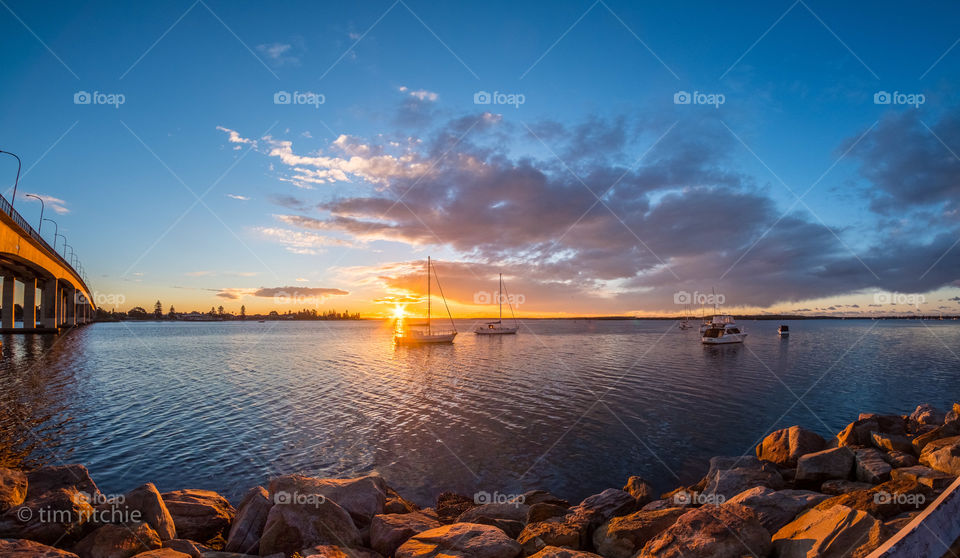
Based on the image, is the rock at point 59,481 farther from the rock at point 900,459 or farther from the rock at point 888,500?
the rock at point 900,459

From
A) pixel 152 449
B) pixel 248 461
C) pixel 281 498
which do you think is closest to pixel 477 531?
pixel 281 498

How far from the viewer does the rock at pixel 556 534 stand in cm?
812

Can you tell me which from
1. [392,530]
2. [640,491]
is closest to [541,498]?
[640,491]

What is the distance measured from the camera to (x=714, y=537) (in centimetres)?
682

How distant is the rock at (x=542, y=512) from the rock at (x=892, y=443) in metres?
10.5

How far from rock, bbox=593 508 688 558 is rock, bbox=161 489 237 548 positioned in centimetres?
783

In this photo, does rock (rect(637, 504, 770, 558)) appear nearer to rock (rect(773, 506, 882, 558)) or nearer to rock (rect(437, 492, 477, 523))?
rock (rect(773, 506, 882, 558))

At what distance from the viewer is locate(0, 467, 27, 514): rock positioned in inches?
316

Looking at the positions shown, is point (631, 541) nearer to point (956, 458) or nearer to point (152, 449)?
point (956, 458)

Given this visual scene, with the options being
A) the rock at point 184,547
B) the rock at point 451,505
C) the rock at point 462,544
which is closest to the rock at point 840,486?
the rock at point 462,544

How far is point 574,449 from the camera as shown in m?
16.8

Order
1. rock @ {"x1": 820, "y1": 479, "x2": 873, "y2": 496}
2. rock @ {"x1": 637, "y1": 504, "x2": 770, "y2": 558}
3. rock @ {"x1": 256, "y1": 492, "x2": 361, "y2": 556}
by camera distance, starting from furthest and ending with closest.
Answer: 1. rock @ {"x1": 820, "y1": 479, "x2": 873, "y2": 496}
2. rock @ {"x1": 256, "y1": 492, "x2": 361, "y2": 556}
3. rock @ {"x1": 637, "y1": 504, "x2": 770, "y2": 558}

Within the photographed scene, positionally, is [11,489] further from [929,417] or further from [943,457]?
[929,417]

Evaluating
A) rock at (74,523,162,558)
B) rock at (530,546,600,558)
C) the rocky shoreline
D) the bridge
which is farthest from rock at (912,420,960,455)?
the bridge
